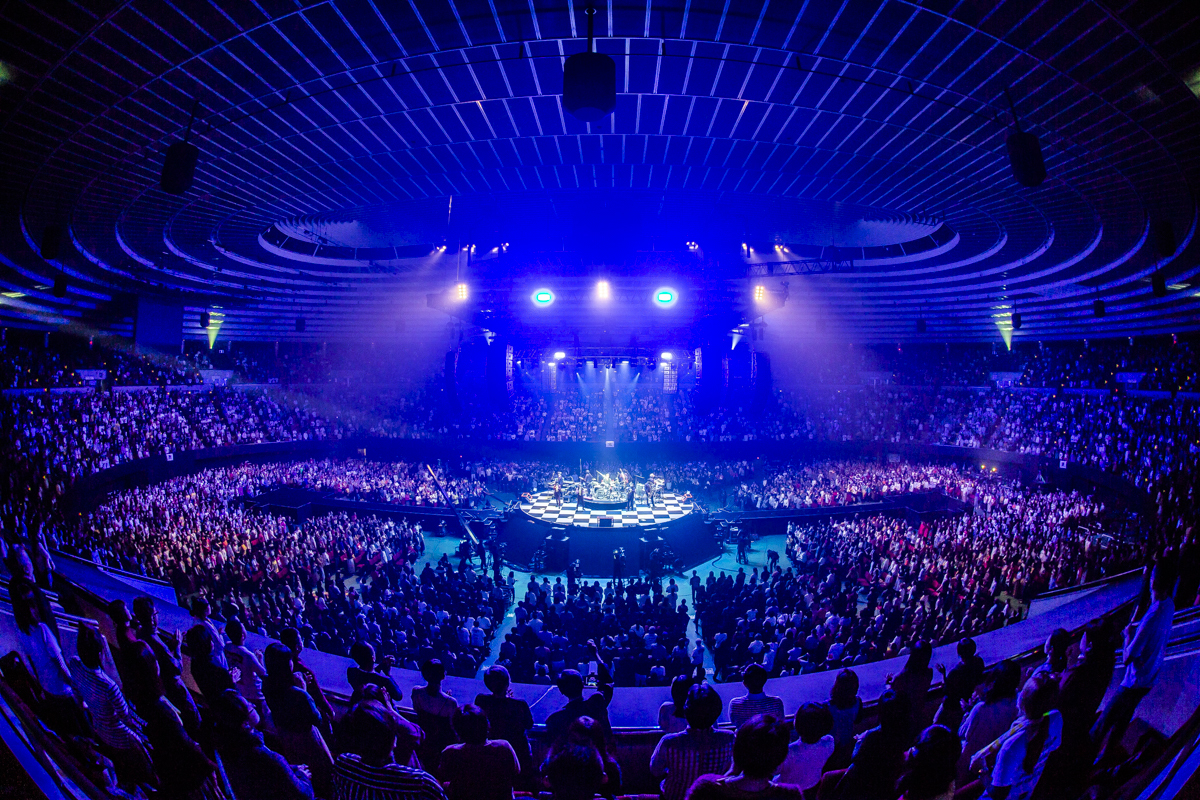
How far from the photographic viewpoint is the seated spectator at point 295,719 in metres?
2.91

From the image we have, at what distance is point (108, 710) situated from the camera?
3.42 meters

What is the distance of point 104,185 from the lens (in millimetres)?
7559

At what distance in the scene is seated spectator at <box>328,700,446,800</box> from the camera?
2.33m

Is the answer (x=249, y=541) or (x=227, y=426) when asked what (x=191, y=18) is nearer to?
(x=249, y=541)

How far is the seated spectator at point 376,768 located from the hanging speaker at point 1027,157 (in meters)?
6.25

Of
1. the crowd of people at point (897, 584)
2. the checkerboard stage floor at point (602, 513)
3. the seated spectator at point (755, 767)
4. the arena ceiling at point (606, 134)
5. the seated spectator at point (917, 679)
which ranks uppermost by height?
the arena ceiling at point (606, 134)

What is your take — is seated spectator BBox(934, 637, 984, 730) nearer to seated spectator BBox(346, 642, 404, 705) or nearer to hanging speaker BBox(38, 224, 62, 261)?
seated spectator BBox(346, 642, 404, 705)

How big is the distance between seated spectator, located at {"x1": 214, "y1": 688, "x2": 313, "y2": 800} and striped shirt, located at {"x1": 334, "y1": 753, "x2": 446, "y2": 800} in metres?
0.48

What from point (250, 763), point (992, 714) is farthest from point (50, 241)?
point (992, 714)

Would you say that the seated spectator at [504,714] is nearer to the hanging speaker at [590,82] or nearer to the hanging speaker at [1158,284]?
the hanging speaker at [590,82]

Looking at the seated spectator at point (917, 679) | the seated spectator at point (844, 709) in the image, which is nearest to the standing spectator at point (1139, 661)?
the seated spectator at point (917, 679)

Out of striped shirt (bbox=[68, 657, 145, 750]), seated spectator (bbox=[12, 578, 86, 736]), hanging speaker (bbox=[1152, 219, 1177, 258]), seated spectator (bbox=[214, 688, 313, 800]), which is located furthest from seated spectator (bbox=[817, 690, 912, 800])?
hanging speaker (bbox=[1152, 219, 1177, 258])

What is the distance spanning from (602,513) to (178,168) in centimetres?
1314

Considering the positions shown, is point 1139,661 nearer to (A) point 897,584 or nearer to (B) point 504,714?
(B) point 504,714
